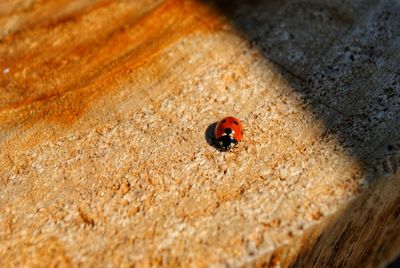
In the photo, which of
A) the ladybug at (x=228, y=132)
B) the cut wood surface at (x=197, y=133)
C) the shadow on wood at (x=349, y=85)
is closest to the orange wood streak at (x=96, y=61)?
the cut wood surface at (x=197, y=133)

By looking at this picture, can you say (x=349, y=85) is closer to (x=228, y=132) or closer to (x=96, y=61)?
(x=228, y=132)

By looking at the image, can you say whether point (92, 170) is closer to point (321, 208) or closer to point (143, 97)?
point (143, 97)

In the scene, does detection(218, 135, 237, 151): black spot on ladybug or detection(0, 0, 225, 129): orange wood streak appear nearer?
detection(218, 135, 237, 151): black spot on ladybug

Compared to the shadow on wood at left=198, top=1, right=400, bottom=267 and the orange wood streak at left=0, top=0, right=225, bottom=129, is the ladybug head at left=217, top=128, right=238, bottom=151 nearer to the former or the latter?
the shadow on wood at left=198, top=1, right=400, bottom=267

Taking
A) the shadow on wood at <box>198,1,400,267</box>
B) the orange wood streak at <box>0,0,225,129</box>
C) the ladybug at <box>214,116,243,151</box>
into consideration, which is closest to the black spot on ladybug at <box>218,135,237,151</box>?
the ladybug at <box>214,116,243,151</box>

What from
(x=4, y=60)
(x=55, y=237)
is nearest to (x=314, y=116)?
(x=55, y=237)

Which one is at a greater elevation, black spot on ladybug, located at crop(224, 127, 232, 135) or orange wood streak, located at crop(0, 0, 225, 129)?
black spot on ladybug, located at crop(224, 127, 232, 135)
